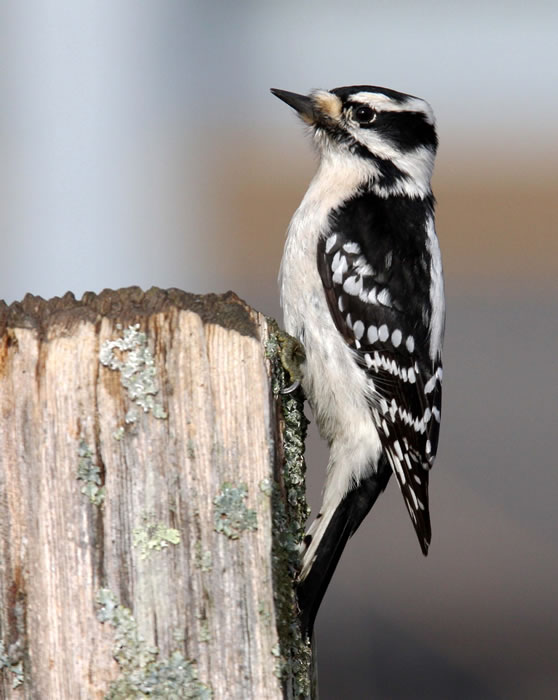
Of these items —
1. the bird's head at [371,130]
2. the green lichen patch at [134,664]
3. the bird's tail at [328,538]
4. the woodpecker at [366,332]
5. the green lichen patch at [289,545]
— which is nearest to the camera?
the green lichen patch at [134,664]

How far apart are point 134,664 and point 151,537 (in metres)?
0.21

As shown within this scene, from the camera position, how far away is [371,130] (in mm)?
3719

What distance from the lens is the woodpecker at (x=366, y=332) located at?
3109mm

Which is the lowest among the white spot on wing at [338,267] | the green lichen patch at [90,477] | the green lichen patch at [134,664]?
the green lichen patch at [134,664]

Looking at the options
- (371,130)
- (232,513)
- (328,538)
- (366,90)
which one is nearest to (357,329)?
(328,538)

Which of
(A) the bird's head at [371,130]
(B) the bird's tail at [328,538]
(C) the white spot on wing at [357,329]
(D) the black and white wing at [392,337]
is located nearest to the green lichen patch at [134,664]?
(B) the bird's tail at [328,538]

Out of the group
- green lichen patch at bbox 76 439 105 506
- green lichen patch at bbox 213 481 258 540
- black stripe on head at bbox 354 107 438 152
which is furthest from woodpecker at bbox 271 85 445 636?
green lichen patch at bbox 76 439 105 506

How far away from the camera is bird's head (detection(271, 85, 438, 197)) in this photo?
12.1ft

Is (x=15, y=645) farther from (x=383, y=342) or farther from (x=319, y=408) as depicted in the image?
(x=383, y=342)

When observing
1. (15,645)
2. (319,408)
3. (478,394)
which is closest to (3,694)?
(15,645)

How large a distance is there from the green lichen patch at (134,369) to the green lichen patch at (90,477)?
0.21 ft

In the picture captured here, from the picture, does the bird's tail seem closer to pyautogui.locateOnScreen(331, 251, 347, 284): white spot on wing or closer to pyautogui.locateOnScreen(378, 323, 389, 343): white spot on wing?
pyautogui.locateOnScreen(378, 323, 389, 343): white spot on wing

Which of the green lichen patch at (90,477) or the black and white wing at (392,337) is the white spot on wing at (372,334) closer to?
the black and white wing at (392,337)

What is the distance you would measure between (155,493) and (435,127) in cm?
268
